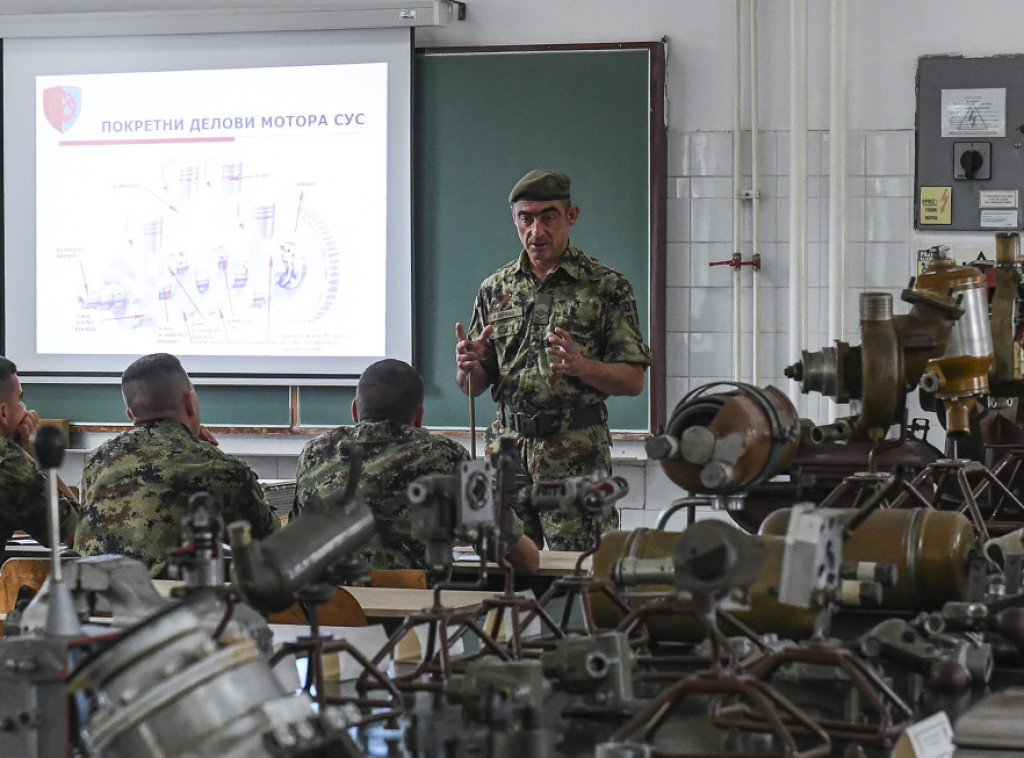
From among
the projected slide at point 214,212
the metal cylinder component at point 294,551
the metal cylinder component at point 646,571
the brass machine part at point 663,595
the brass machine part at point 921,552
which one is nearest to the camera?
the metal cylinder component at point 294,551

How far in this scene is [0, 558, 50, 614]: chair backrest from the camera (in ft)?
9.27

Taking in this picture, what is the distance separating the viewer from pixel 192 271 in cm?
566

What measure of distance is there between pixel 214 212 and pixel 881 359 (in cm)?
426

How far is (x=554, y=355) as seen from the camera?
404 centimetres

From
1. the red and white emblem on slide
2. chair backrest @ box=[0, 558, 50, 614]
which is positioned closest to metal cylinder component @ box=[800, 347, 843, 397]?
chair backrest @ box=[0, 558, 50, 614]

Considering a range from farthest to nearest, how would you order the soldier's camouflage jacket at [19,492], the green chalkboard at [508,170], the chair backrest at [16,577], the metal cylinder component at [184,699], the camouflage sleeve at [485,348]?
the green chalkboard at [508,170] → the camouflage sleeve at [485,348] → the soldier's camouflage jacket at [19,492] → the chair backrest at [16,577] → the metal cylinder component at [184,699]

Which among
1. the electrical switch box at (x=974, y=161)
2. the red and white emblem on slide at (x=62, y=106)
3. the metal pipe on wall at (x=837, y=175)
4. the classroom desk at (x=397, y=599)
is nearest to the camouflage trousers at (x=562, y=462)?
the classroom desk at (x=397, y=599)

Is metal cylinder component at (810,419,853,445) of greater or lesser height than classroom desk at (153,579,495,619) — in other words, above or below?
above

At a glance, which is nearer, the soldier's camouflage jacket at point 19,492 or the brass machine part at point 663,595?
the brass machine part at point 663,595

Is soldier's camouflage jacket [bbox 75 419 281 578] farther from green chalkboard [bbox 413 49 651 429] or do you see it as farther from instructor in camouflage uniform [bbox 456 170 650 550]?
green chalkboard [bbox 413 49 651 429]

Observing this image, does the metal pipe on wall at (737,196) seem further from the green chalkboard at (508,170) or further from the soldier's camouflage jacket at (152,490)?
the soldier's camouflage jacket at (152,490)

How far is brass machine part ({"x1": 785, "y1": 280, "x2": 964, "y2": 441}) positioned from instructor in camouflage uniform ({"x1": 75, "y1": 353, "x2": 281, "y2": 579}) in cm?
154

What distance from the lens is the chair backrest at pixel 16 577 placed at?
2.82m

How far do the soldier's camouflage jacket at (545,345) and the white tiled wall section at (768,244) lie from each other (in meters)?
1.11
